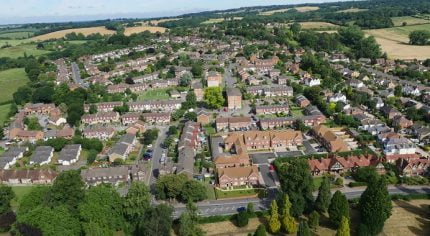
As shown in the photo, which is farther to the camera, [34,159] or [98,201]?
[34,159]

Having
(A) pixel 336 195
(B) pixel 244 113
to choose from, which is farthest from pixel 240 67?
(A) pixel 336 195

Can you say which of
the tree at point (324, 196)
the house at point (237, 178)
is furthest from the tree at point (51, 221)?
the tree at point (324, 196)

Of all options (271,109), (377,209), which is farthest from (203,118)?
(377,209)

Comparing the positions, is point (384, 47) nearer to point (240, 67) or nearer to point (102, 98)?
point (240, 67)

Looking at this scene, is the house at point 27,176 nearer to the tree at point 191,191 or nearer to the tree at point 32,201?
the tree at point 32,201

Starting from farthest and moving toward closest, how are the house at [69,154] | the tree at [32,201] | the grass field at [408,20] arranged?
1. the grass field at [408,20]
2. the house at [69,154]
3. the tree at [32,201]

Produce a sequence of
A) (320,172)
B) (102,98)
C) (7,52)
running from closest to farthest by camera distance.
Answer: (320,172) → (102,98) → (7,52)

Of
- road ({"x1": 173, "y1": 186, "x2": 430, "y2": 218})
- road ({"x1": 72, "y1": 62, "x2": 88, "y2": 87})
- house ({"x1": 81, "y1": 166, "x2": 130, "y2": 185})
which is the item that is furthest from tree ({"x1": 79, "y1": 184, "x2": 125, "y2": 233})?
road ({"x1": 72, "y1": 62, "x2": 88, "y2": 87})

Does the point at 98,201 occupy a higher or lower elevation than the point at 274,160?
higher
